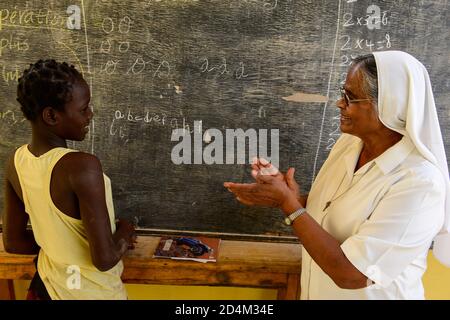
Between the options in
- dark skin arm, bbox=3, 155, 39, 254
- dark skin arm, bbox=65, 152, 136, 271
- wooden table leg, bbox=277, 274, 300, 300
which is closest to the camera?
dark skin arm, bbox=65, 152, 136, 271

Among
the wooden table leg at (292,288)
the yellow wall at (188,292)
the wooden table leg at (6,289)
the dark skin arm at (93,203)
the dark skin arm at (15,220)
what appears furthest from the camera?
the yellow wall at (188,292)

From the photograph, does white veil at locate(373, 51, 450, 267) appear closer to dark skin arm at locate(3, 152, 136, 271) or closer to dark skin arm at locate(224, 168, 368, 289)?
dark skin arm at locate(224, 168, 368, 289)

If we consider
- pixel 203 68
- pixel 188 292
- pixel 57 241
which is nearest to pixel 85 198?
pixel 57 241

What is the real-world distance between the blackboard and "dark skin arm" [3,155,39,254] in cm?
55

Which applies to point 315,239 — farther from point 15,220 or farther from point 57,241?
point 15,220

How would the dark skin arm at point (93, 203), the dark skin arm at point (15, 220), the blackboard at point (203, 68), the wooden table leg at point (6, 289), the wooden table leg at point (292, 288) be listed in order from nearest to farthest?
the dark skin arm at point (93, 203)
the dark skin arm at point (15, 220)
the blackboard at point (203, 68)
the wooden table leg at point (292, 288)
the wooden table leg at point (6, 289)

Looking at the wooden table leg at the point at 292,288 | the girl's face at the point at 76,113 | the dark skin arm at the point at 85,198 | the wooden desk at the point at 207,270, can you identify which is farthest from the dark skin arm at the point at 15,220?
the wooden table leg at the point at 292,288

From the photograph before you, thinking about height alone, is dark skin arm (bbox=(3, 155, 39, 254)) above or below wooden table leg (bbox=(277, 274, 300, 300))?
above

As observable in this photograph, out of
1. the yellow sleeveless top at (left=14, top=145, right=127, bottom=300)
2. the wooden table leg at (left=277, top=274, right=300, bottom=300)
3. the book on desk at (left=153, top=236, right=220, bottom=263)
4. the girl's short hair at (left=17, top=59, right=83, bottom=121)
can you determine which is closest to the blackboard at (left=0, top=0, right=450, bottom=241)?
the book on desk at (left=153, top=236, right=220, bottom=263)

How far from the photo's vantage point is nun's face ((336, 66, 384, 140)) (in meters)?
1.38

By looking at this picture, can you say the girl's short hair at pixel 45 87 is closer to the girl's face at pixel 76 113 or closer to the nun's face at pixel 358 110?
the girl's face at pixel 76 113

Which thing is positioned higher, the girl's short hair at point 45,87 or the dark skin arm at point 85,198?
the girl's short hair at point 45,87

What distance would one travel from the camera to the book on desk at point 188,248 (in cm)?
195
